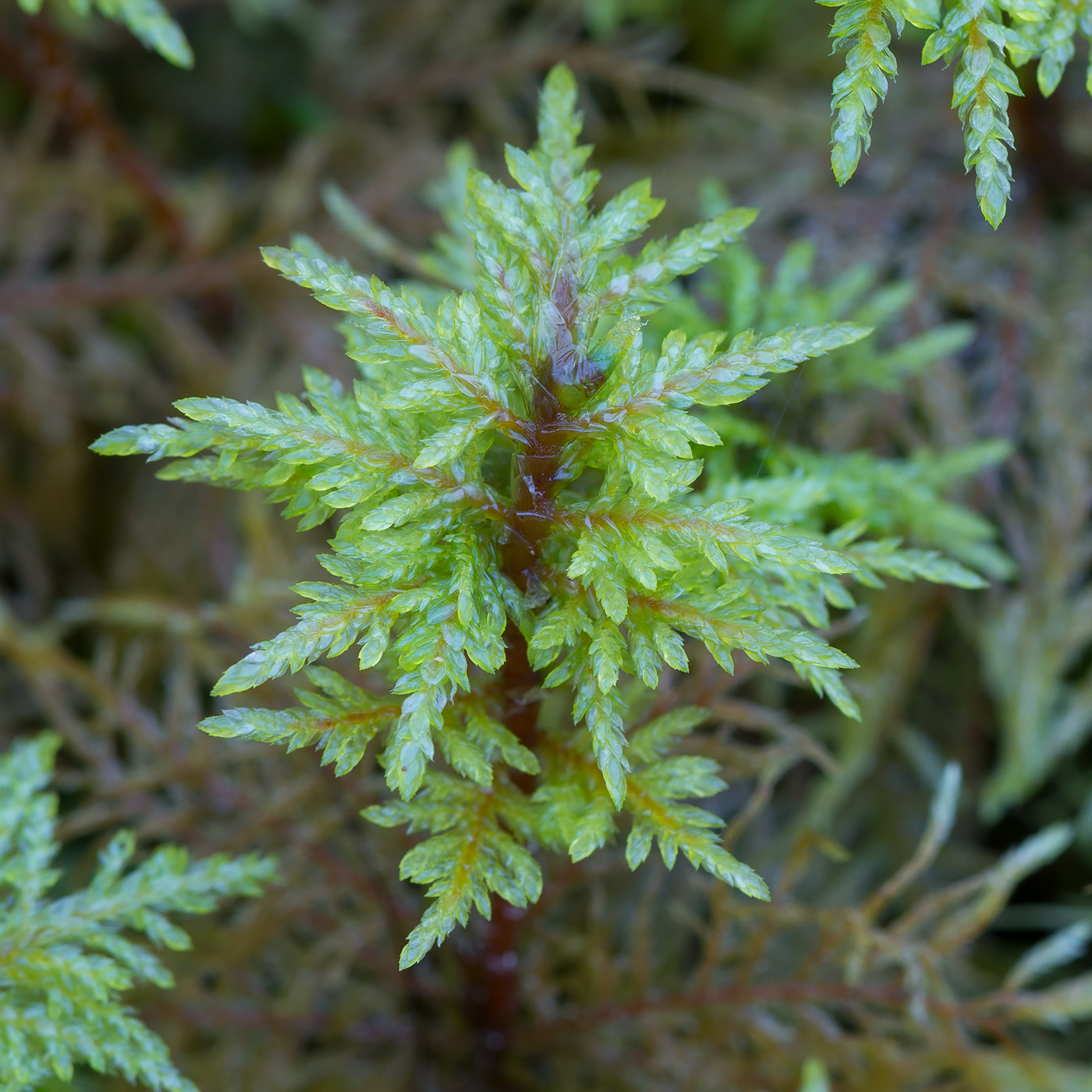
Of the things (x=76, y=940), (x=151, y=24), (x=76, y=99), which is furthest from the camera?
(x=76, y=99)

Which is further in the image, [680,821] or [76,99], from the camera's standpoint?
[76,99]

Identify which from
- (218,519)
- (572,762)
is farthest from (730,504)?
(218,519)

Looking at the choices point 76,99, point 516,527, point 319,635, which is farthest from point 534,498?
point 76,99

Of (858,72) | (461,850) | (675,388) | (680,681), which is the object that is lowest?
(461,850)

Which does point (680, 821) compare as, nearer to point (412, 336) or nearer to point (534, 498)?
point (534, 498)

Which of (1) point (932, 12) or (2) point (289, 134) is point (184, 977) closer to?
(1) point (932, 12)

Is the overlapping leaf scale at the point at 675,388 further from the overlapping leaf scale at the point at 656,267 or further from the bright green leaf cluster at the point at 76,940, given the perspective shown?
the bright green leaf cluster at the point at 76,940

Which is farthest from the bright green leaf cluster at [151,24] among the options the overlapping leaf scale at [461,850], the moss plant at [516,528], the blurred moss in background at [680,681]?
the overlapping leaf scale at [461,850]
